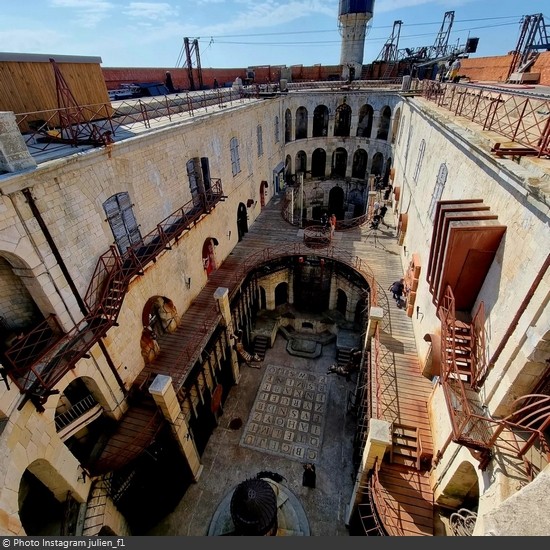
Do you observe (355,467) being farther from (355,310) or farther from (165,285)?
(165,285)

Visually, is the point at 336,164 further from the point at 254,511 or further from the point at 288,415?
the point at 254,511

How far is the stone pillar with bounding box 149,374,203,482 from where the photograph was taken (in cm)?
1071

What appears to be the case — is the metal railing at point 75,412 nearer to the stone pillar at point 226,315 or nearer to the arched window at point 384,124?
the stone pillar at point 226,315

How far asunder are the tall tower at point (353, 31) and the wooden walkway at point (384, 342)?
2194 centimetres

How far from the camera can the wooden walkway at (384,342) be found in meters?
9.80

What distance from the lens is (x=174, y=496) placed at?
1290 centimetres

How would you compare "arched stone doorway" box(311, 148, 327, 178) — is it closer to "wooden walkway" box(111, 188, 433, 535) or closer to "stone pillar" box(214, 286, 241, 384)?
"wooden walkway" box(111, 188, 433, 535)

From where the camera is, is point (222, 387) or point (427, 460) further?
point (222, 387)

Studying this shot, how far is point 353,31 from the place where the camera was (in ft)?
114

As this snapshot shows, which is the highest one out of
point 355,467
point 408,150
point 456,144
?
point 456,144

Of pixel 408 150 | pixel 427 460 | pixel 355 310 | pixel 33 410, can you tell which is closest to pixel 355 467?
pixel 427 460

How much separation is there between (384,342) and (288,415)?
6.43 m

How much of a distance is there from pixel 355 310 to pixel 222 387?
9483 mm

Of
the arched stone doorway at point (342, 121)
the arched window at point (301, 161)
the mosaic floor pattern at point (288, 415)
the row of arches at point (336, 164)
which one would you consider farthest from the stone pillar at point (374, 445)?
the arched stone doorway at point (342, 121)
